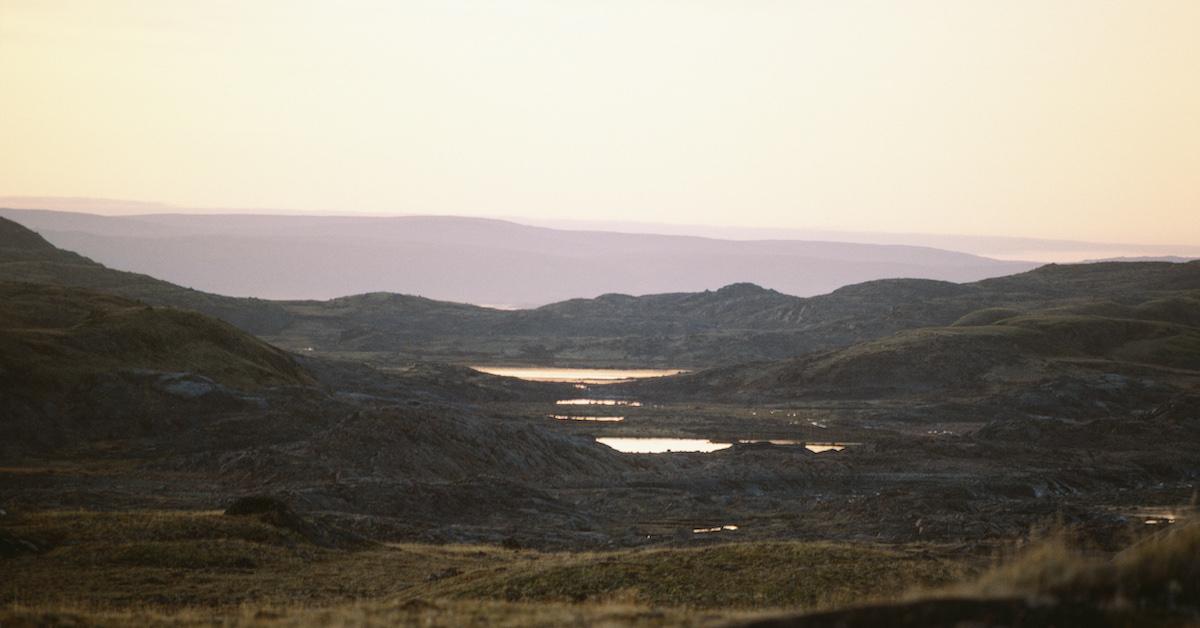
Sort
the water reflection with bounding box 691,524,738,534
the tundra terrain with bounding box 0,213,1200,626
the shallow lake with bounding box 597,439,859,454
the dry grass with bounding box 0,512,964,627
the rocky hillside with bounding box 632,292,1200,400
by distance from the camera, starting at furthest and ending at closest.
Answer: the rocky hillside with bounding box 632,292,1200,400
the shallow lake with bounding box 597,439,859,454
the water reflection with bounding box 691,524,738,534
the dry grass with bounding box 0,512,964,627
the tundra terrain with bounding box 0,213,1200,626

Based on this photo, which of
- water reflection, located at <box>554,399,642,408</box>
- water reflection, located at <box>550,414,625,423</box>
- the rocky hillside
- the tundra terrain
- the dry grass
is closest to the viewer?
the tundra terrain

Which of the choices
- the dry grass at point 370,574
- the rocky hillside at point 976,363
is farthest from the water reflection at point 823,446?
the dry grass at point 370,574

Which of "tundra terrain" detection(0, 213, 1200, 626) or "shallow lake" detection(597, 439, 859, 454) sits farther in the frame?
"shallow lake" detection(597, 439, 859, 454)

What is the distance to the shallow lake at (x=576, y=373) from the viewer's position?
135887 millimetres

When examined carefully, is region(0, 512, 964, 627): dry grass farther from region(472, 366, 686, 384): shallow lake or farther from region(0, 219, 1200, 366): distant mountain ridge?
region(0, 219, 1200, 366): distant mountain ridge

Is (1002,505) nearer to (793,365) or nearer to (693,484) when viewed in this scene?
(693,484)

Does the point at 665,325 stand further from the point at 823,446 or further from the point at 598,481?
the point at 598,481

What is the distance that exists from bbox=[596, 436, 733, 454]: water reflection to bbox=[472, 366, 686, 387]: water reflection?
45.5 m

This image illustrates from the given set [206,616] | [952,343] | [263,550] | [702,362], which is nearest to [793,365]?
[952,343]

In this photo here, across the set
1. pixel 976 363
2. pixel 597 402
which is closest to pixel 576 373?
pixel 597 402

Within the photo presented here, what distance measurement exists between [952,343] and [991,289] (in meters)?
69.8

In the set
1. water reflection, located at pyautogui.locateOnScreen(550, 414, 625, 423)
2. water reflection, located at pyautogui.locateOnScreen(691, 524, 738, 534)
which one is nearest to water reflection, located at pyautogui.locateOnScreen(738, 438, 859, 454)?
water reflection, located at pyautogui.locateOnScreen(550, 414, 625, 423)

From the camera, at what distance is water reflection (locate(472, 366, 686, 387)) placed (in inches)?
5349

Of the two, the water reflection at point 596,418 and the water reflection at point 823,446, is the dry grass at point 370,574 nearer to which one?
the water reflection at point 823,446
